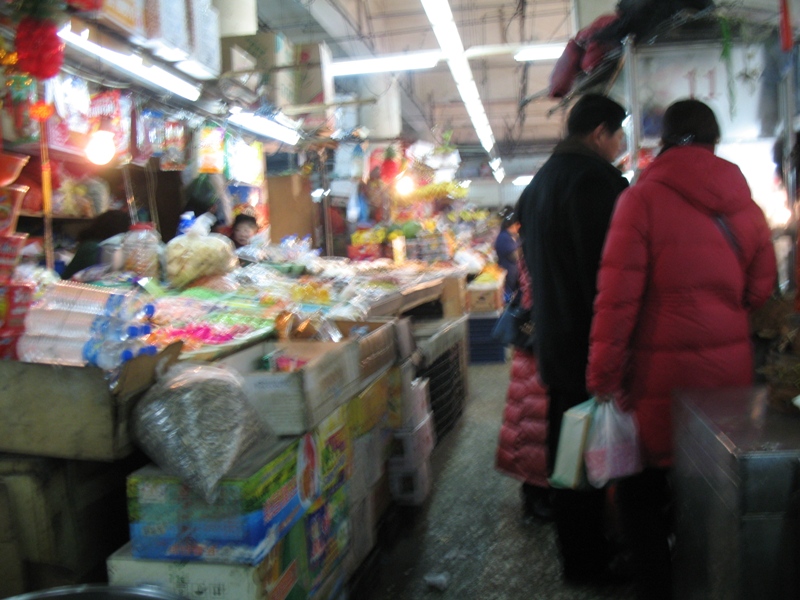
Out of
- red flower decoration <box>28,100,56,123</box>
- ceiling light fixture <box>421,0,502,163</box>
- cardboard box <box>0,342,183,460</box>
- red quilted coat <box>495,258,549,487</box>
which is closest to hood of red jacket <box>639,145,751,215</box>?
red quilted coat <box>495,258,549,487</box>

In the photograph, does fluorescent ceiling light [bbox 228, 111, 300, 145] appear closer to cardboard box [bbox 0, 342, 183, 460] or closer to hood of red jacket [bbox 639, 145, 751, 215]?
cardboard box [bbox 0, 342, 183, 460]

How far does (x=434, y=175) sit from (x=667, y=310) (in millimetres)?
8270

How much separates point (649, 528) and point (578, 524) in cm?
52

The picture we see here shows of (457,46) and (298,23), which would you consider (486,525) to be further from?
(298,23)

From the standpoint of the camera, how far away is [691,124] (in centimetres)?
215

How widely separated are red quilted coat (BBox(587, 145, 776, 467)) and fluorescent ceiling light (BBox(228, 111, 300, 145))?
143 inches

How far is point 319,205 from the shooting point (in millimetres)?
7840

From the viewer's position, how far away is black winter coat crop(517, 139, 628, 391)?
2.58 m

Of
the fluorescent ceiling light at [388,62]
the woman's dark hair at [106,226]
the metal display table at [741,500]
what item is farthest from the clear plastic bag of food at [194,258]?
the fluorescent ceiling light at [388,62]

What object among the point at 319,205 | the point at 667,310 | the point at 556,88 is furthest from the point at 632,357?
the point at 319,205

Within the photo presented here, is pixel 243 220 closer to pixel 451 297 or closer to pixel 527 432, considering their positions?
pixel 451 297

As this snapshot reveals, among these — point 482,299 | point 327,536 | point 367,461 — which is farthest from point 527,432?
point 482,299

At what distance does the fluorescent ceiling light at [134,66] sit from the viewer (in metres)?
3.09

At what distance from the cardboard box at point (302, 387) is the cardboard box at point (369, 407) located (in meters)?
0.11
